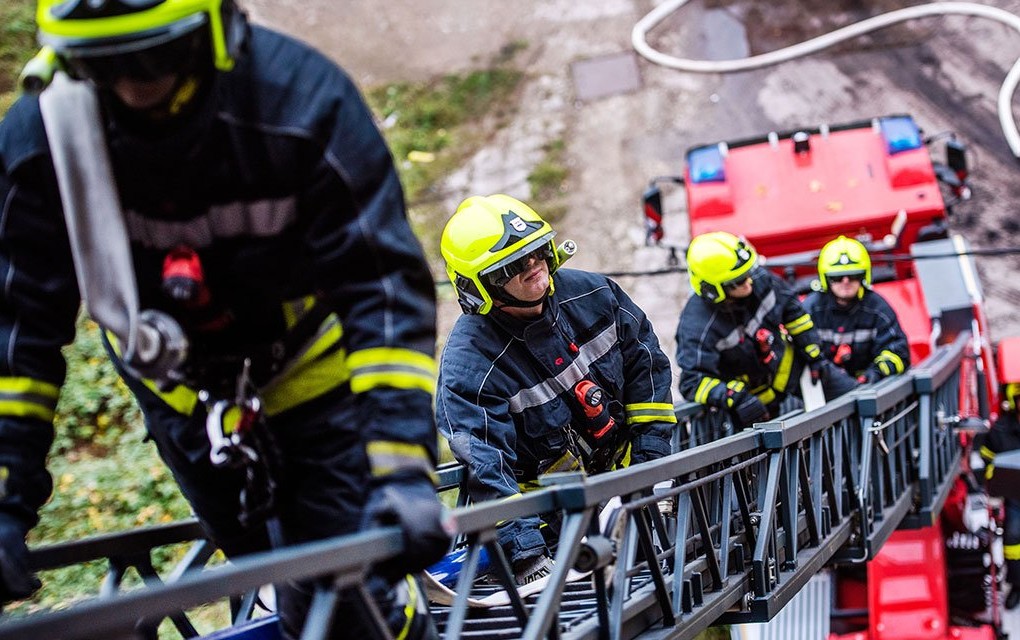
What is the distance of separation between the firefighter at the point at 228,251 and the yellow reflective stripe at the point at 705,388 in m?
4.33

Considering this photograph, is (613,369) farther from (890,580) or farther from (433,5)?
(433,5)

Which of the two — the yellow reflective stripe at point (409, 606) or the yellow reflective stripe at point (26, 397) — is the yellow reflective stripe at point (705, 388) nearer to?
the yellow reflective stripe at point (409, 606)

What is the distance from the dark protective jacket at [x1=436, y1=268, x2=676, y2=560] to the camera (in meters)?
4.09

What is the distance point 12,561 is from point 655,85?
550 inches

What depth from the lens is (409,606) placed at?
7.93ft

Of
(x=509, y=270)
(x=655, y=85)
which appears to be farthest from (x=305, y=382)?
(x=655, y=85)

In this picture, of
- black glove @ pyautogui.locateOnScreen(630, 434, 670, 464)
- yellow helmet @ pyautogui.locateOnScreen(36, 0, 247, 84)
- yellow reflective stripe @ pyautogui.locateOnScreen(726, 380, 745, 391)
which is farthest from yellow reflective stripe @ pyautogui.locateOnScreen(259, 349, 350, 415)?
yellow reflective stripe @ pyautogui.locateOnScreen(726, 380, 745, 391)

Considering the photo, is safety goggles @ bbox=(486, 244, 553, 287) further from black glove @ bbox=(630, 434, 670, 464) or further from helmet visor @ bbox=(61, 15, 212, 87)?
helmet visor @ bbox=(61, 15, 212, 87)

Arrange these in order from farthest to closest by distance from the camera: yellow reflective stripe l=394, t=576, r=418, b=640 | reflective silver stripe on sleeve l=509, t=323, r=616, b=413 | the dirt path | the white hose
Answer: the white hose < the dirt path < reflective silver stripe on sleeve l=509, t=323, r=616, b=413 < yellow reflective stripe l=394, t=576, r=418, b=640

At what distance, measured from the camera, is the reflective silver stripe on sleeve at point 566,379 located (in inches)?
167

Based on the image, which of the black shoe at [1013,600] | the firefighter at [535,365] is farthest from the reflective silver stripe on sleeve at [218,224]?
the black shoe at [1013,600]

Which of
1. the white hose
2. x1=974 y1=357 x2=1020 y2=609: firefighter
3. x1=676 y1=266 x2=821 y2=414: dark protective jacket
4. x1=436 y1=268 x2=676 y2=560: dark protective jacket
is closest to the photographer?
x1=436 y1=268 x2=676 y2=560: dark protective jacket

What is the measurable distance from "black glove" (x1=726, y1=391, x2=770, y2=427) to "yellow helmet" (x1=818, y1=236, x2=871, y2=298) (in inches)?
57.7

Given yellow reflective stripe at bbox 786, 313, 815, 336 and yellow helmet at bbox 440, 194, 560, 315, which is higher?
yellow helmet at bbox 440, 194, 560, 315
